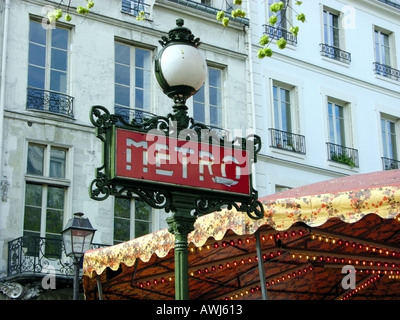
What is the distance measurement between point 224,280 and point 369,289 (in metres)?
2.10

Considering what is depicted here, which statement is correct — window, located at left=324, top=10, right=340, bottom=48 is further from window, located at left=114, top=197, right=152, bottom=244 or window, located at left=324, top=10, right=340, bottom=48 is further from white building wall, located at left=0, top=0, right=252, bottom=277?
window, located at left=114, top=197, right=152, bottom=244

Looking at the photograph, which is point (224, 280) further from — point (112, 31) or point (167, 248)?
point (112, 31)

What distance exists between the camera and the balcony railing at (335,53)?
23.9 metres

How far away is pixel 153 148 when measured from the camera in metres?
5.97

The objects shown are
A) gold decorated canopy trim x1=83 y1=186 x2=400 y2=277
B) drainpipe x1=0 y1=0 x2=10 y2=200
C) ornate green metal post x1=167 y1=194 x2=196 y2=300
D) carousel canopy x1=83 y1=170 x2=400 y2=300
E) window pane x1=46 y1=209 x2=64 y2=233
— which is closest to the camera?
ornate green metal post x1=167 y1=194 x2=196 y2=300

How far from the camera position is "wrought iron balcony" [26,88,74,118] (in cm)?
1795

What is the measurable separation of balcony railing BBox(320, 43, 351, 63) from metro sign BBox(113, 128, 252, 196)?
1803 cm

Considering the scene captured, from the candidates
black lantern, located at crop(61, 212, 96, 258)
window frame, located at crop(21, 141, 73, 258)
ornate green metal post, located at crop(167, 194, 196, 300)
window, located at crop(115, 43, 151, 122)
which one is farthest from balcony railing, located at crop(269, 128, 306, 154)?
ornate green metal post, located at crop(167, 194, 196, 300)

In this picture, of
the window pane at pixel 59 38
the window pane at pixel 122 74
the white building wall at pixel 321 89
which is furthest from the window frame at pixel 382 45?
the window pane at pixel 59 38

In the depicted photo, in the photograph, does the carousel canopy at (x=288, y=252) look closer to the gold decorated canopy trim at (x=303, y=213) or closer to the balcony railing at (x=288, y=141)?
the gold decorated canopy trim at (x=303, y=213)

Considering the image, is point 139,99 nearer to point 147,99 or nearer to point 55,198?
point 147,99

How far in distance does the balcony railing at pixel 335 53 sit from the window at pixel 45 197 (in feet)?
30.5

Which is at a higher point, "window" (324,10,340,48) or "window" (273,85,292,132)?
"window" (324,10,340,48)

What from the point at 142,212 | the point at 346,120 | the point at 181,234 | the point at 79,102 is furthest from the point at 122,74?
the point at 181,234
